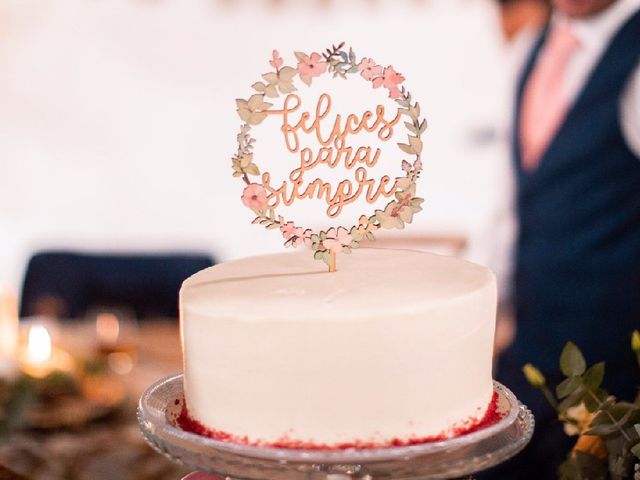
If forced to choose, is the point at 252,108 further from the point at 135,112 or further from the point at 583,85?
the point at 135,112

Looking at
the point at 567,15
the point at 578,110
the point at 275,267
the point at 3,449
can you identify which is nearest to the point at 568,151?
the point at 578,110

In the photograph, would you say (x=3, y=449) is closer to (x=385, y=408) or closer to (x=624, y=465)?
(x=385, y=408)

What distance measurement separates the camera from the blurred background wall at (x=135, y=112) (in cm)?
425

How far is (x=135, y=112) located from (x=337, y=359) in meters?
3.63

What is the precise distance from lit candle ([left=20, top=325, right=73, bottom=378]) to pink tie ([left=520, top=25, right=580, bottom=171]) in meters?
1.49

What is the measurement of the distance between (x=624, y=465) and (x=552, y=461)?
4.87 ft

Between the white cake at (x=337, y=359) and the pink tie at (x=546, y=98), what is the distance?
153cm

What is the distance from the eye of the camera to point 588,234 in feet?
7.80

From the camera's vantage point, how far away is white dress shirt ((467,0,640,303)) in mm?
2256

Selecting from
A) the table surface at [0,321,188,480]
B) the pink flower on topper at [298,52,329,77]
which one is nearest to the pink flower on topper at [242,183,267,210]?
the pink flower on topper at [298,52,329,77]

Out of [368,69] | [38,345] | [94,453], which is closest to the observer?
[368,69]

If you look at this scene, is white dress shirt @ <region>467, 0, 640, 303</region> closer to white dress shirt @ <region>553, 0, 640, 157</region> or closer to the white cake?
white dress shirt @ <region>553, 0, 640, 157</region>

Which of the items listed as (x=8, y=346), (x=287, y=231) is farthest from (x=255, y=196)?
(x=8, y=346)

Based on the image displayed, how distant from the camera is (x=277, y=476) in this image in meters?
0.93
